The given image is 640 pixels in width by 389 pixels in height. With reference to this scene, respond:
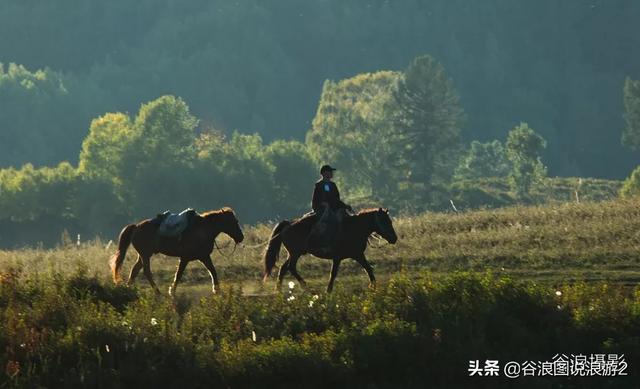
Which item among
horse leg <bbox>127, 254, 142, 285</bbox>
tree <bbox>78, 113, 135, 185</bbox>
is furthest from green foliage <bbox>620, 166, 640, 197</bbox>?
horse leg <bbox>127, 254, 142, 285</bbox>

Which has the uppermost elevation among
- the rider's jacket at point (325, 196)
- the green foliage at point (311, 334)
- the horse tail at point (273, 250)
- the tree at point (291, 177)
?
the tree at point (291, 177)

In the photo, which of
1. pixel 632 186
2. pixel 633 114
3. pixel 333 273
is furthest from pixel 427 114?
pixel 333 273

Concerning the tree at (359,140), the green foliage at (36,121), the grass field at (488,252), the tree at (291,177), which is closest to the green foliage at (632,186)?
the tree at (291,177)

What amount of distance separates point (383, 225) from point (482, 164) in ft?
472

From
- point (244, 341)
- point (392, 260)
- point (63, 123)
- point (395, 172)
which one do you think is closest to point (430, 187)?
point (395, 172)

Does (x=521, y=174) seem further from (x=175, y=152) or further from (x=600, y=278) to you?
(x=600, y=278)

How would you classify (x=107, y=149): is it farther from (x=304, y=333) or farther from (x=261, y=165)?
(x=304, y=333)

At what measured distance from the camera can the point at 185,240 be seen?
27.9m

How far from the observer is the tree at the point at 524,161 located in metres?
122

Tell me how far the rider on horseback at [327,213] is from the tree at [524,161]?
299 ft

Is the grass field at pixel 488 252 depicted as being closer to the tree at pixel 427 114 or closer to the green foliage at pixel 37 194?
the green foliage at pixel 37 194

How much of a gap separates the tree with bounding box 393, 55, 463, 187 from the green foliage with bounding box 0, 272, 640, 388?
11839 cm

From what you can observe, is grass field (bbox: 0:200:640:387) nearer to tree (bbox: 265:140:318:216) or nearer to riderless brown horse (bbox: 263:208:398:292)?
riderless brown horse (bbox: 263:208:398:292)

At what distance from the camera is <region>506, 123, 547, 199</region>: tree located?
400 feet
